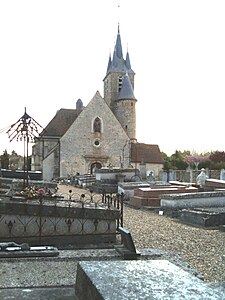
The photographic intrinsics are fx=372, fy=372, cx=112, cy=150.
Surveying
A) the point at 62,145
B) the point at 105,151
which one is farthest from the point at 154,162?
the point at 62,145

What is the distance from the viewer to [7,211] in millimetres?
7637

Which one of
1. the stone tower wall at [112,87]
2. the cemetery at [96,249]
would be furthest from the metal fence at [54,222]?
the stone tower wall at [112,87]

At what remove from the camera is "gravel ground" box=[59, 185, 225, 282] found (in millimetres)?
6277

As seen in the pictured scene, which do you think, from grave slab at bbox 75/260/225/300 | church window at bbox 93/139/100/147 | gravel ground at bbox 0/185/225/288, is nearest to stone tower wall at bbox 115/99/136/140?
church window at bbox 93/139/100/147

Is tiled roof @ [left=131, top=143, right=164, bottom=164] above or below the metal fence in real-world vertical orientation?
above

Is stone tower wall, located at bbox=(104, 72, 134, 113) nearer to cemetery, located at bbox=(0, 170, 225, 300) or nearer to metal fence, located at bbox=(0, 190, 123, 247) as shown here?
cemetery, located at bbox=(0, 170, 225, 300)

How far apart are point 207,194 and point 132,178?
1039 centimetres

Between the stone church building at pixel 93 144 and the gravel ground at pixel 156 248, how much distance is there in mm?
28842

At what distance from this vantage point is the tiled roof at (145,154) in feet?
155

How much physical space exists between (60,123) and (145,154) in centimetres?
1161

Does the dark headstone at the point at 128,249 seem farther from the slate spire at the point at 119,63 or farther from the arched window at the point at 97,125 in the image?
the slate spire at the point at 119,63

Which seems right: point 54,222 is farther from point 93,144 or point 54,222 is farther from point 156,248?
point 93,144

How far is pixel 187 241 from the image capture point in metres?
8.59

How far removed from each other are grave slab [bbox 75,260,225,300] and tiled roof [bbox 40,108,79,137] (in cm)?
4326
